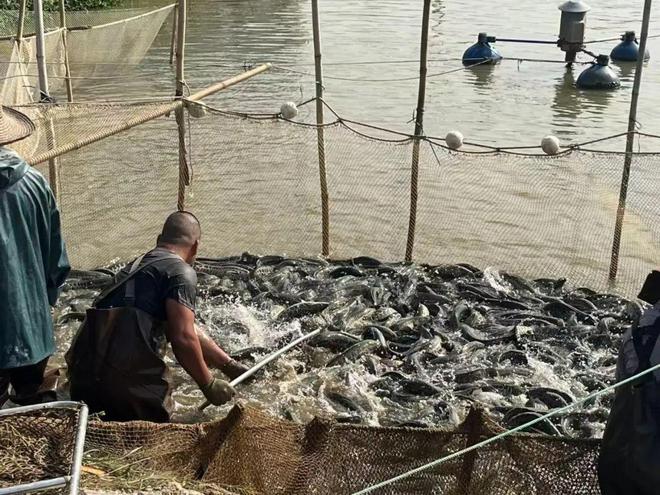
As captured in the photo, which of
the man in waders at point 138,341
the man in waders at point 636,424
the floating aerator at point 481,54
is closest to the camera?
the man in waders at point 636,424

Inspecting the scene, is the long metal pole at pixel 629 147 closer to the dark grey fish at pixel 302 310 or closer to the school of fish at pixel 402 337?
the school of fish at pixel 402 337

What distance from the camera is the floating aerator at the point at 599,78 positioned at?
2120 centimetres

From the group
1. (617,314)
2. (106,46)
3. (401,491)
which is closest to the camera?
(401,491)

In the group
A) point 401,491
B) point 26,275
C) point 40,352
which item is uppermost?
point 26,275

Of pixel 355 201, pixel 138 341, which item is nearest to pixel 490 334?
pixel 138 341

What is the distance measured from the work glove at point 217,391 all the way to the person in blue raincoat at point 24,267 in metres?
0.96

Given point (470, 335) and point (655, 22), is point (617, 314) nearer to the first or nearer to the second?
point (470, 335)

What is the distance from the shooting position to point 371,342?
732 cm

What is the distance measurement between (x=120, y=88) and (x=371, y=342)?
45.7 feet

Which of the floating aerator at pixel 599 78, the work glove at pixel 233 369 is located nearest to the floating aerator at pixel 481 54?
the floating aerator at pixel 599 78

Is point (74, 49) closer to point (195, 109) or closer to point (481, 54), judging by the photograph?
point (195, 109)

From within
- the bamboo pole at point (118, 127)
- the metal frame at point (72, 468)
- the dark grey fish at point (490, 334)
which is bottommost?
the dark grey fish at point (490, 334)

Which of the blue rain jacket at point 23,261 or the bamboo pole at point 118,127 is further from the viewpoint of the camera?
the bamboo pole at point 118,127

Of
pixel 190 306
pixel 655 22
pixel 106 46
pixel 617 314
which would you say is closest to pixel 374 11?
pixel 655 22
